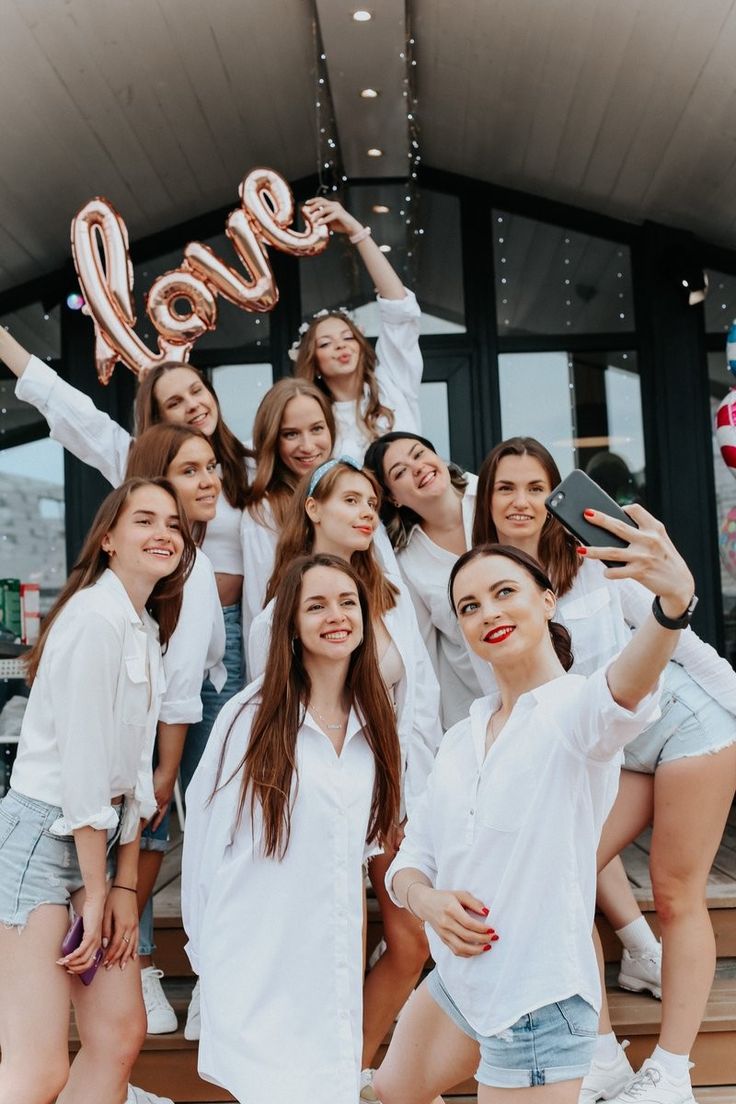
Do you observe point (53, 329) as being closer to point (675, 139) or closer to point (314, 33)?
point (314, 33)

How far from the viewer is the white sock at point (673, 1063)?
2.66m

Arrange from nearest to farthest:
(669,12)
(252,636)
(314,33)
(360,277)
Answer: (252,636)
(669,12)
(314,33)
(360,277)

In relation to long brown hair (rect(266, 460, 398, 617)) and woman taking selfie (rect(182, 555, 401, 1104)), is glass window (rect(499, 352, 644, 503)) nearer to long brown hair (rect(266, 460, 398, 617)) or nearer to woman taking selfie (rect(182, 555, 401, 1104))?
long brown hair (rect(266, 460, 398, 617))

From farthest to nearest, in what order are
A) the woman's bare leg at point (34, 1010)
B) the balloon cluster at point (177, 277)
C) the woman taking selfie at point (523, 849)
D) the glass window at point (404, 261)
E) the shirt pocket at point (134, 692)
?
the glass window at point (404, 261) < the balloon cluster at point (177, 277) < the shirt pocket at point (134, 692) < the woman's bare leg at point (34, 1010) < the woman taking selfie at point (523, 849)

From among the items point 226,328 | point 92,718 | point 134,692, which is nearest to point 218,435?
point 134,692

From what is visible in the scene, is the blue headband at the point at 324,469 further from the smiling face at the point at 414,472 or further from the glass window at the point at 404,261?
the glass window at the point at 404,261

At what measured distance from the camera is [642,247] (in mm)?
6531

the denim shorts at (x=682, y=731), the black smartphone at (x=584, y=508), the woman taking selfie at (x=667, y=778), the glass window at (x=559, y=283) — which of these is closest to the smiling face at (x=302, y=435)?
the woman taking selfie at (x=667, y=778)

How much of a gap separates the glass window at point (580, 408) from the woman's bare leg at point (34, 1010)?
456 centimetres

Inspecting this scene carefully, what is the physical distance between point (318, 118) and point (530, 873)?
4.65 metres

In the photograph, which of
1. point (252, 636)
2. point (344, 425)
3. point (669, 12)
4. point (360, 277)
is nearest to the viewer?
point (252, 636)

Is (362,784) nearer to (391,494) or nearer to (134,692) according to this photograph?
(134,692)

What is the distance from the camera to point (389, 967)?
2814 mm

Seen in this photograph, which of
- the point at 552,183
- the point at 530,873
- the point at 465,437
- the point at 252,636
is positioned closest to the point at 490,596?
the point at 530,873
